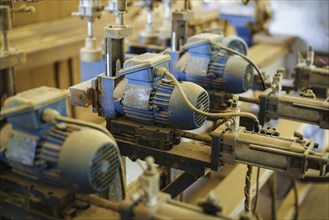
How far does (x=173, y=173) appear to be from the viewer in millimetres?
2398

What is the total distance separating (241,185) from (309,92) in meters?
0.60

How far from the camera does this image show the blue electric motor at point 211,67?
204 cm

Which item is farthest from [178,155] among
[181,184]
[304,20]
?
[304,20]

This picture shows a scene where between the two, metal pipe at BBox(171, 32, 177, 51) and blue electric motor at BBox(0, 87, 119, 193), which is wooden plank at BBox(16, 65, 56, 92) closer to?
metal pipe at BBox(171, 32, 177, 51)

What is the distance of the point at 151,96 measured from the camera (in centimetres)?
169

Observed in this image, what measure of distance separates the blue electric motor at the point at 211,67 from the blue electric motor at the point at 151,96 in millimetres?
316

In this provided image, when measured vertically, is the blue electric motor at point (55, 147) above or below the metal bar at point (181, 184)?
above

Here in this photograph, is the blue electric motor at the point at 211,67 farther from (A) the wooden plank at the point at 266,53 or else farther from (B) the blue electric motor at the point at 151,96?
(A) the wooden plank at the point at 266,53

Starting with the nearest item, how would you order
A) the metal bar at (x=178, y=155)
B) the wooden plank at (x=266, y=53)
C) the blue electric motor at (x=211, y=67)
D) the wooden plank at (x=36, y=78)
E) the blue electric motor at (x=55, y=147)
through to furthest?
the blue electric motor at (x=55, y=147), the metal bar at (x=178, y=155), the blue electric motor at (x=211, y=67), the wooden plank at (x=36, y=78), the wooden plank at (x=266, y=53)

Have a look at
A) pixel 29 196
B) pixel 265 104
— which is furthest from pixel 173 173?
pixel 29 196

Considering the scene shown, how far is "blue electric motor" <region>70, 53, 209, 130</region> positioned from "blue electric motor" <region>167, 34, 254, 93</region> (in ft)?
1.04

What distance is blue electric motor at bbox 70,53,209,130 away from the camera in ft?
5.45

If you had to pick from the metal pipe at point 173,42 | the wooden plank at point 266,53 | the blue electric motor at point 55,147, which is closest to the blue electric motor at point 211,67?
the metal pipe at point 173,42

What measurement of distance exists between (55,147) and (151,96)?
481 millimetres
